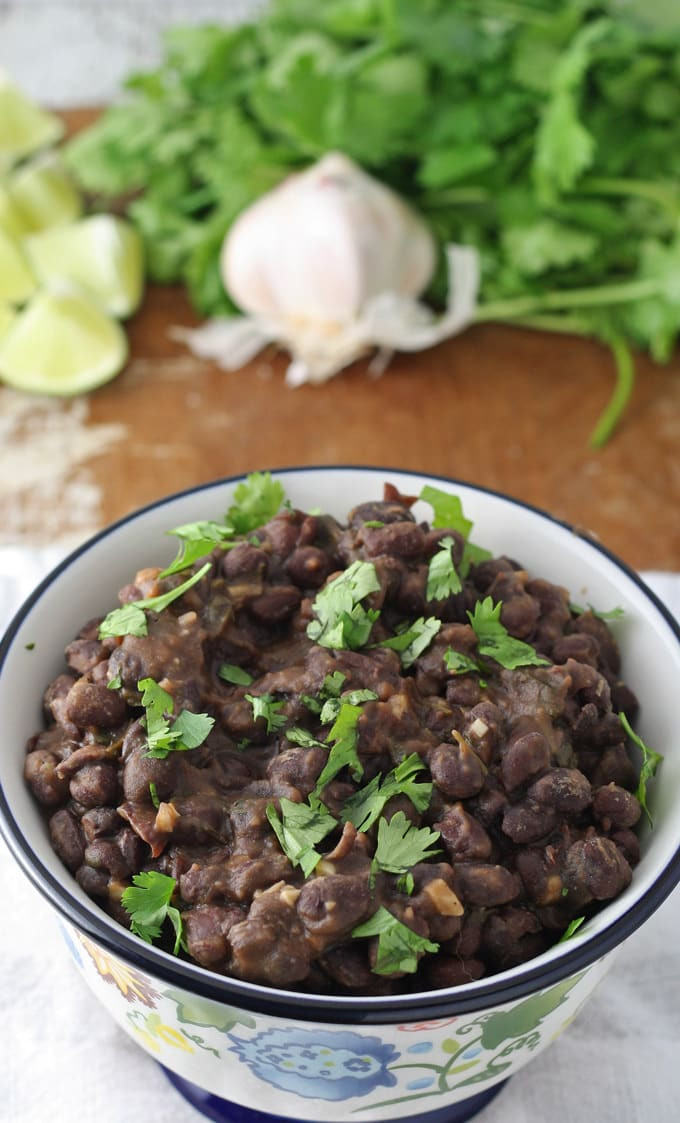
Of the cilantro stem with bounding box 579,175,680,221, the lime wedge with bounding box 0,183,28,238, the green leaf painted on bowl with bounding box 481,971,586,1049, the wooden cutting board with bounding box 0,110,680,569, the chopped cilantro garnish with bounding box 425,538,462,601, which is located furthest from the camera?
the lime wedge with bounding box 0,183,28,238

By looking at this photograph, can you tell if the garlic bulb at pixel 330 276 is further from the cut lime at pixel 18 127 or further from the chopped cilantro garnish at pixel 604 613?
the chopped cilantro garnish at pixel 604 613

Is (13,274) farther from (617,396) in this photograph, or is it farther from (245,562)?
(245,562)

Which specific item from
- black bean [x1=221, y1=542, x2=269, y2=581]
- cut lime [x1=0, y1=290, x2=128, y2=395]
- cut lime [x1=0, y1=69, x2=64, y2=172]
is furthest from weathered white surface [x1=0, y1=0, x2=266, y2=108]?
black bean [x1=221, y1=542, x2=269, y2=581]

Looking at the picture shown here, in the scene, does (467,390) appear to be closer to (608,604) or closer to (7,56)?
(608,604)

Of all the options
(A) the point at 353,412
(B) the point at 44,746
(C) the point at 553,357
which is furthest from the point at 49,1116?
(C) the point at 553,357

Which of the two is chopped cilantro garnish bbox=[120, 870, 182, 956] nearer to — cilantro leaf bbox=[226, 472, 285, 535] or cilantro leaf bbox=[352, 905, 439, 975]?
cilantro leaf bbox=[352, 905, 439, 975]

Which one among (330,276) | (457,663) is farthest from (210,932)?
(330,276)
